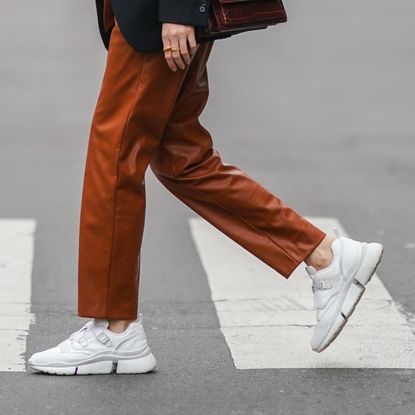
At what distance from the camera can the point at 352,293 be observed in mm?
5082

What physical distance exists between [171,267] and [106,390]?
218 cm

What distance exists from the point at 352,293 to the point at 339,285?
5cm

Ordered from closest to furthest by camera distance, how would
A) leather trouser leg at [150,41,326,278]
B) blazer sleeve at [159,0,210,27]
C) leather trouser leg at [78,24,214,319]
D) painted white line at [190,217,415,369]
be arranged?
blazer sleeve at [159,0,210,27], leather trouser leg at [78,24,214,319], leather trouser leg at [150,41,326,278], painted white line at [190,217,415,369]

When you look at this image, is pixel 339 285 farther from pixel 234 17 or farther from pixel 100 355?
pixel 234 17

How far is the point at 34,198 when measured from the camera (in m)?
8.55

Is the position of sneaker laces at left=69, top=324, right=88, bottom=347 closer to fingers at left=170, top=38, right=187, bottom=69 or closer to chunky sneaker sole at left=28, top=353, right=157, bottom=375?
chunky sneaker sole at left=28, top=353, right=157, bottom=375

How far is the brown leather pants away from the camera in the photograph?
480cm

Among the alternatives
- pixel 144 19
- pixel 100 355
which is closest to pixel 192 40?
pixel 144 19

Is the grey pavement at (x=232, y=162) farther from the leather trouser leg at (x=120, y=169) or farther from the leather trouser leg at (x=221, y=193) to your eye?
the leather trouser leg at (x=221, y=193)

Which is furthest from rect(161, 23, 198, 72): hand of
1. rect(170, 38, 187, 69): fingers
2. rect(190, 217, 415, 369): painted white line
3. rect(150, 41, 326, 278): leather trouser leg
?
Answer: rect(190, 217, 415, 369): painted white line

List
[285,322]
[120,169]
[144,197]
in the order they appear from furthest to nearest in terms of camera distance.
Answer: [285,322] < [144,197] < [120,169]

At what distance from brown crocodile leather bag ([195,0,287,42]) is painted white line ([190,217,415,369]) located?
A: 1187 millimetres

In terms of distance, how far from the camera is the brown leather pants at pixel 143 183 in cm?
480

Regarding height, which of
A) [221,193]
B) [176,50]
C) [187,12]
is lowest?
[221,193]
